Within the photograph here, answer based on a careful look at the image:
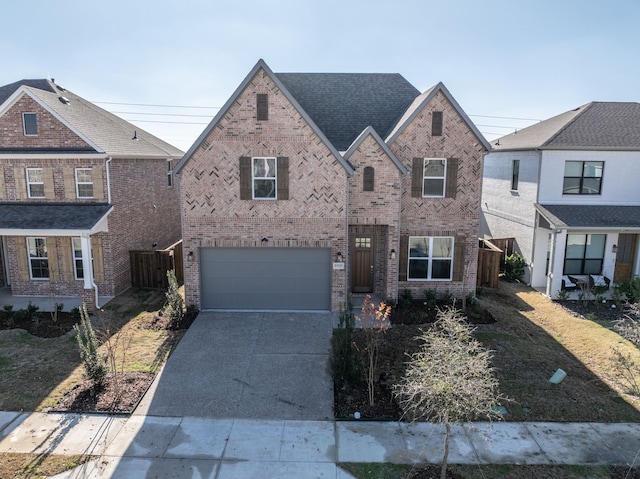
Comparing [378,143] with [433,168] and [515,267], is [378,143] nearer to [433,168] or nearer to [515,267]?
[433,168]

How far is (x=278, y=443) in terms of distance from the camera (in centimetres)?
880

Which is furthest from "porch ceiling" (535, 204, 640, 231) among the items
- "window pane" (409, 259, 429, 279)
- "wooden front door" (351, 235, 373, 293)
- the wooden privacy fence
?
the wooden privacy fence

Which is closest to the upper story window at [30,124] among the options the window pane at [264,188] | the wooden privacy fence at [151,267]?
the wooden privacy fence at [151,267]

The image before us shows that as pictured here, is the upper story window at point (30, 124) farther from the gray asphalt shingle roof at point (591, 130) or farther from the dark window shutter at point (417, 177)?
the gray asphalt shingle roof at point (591, 130)

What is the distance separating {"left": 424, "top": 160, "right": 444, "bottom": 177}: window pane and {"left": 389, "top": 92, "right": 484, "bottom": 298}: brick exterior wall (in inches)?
10.1

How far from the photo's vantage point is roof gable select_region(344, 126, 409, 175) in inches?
589

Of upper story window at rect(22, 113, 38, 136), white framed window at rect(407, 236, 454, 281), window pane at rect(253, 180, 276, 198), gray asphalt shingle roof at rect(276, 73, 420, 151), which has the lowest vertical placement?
white framed window at rect(407, 236, 454, 281)

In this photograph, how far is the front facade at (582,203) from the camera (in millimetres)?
17734

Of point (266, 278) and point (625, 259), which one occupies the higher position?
point (625, 259)

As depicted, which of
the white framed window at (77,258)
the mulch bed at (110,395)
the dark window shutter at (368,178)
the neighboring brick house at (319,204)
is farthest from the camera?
the white framed window at (77,258)

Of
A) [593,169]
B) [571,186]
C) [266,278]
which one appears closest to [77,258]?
[266,278]

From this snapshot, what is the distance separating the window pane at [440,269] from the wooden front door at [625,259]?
7.65 m

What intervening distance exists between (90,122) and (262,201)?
28.2ft

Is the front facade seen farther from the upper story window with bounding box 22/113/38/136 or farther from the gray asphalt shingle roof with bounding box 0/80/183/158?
the upper story window with bounding box 22/113/38/136
